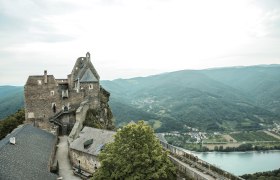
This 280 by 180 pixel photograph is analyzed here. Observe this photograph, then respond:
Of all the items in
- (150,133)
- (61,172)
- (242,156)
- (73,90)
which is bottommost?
(242,156)

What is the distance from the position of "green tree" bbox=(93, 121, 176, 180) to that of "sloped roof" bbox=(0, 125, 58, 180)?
7944mm

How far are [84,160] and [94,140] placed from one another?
9.93 ft

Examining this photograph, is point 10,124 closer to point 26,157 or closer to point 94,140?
point 94,140

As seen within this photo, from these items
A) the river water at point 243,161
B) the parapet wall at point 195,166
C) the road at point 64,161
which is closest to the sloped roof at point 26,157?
the road at point 64,161

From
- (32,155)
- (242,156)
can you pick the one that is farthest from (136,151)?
(242,156)

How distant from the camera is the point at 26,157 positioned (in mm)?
37469

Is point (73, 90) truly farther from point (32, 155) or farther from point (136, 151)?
point (136, 151)

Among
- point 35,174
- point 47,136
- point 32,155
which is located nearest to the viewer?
point 35,174

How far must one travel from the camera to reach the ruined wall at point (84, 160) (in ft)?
140

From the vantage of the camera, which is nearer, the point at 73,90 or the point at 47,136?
the point at 47,136

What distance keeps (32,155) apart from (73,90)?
26.5m

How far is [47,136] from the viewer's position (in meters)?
54.0

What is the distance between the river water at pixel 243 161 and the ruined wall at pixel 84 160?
118m

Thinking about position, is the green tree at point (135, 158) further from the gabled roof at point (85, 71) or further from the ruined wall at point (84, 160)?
the gabled roof at point (85, 71)
